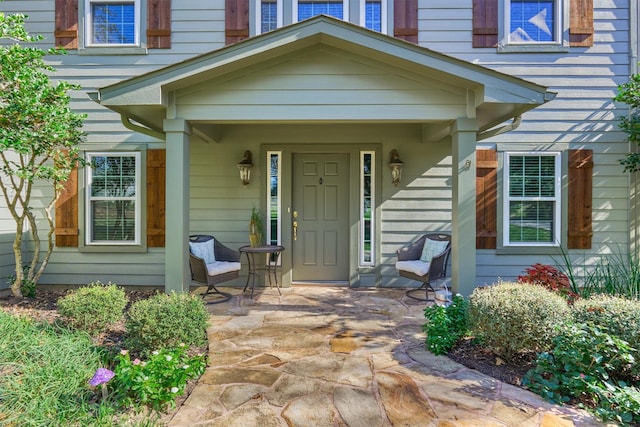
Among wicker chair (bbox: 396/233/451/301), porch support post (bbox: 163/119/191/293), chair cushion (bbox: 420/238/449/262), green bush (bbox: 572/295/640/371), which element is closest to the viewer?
green bush (bbox: 572/295/640/371)

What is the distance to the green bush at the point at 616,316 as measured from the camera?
2561 mm

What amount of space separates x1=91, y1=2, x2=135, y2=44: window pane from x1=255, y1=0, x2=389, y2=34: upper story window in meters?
2.01

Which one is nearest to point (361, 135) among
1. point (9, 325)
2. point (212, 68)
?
point (212, 68)

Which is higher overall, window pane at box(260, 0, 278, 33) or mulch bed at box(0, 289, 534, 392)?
window pane at box(260, 0, 278, 33)

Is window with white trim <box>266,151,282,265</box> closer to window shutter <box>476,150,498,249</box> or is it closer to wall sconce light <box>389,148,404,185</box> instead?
wall sconce light <box>389,148,404,185</box>

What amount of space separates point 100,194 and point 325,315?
4081 mm

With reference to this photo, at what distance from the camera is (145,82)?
374cm

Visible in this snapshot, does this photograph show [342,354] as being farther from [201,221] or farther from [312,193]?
[201,221]

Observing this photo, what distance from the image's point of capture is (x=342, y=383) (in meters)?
2.66

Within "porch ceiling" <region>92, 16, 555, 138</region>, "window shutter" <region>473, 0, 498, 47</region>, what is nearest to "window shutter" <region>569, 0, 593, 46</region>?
"window shutter" <region>473, 0, 498, 47</region>

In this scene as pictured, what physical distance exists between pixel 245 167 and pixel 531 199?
4.44 metres

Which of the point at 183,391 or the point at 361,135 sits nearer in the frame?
the point at 183,391

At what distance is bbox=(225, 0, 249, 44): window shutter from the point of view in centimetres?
554

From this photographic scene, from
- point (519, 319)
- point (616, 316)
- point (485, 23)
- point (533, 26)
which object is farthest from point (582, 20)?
point (519, 319)
